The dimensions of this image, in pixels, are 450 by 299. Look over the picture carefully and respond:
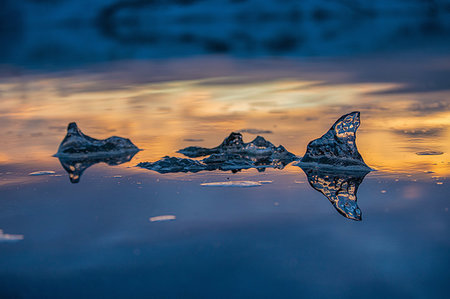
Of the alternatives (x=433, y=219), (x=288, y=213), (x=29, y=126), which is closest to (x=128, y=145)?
(x=29, y=126)

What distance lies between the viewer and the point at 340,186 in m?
4.11

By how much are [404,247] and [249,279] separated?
0.87m

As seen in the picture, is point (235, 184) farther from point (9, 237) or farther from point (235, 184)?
point (9, 237)

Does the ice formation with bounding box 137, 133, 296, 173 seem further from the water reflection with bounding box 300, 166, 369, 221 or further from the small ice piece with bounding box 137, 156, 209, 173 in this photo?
the water reflection with bounding box 300, 166, 369, 221

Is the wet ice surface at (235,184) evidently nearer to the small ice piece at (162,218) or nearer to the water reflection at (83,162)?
the small ice piece at (162,218)

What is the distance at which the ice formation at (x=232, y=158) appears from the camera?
4.74 meters

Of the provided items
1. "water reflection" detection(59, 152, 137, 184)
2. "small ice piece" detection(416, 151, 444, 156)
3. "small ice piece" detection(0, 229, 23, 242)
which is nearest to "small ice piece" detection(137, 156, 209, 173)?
"water reflection" detection(59, 152, 137, 184)

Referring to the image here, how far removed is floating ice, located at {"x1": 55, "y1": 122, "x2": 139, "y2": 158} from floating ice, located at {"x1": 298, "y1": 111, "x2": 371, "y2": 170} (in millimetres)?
1816

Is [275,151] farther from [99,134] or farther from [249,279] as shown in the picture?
[249,279]

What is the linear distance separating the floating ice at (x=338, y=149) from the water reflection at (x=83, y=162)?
1.68m

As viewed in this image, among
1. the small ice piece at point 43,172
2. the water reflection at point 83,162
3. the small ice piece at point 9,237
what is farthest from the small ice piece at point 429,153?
the small ice piece at point 9,237

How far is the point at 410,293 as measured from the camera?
2.33 meters

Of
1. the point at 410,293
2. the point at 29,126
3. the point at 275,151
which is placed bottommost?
the point at 410,293

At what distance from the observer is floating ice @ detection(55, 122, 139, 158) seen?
216 inches
